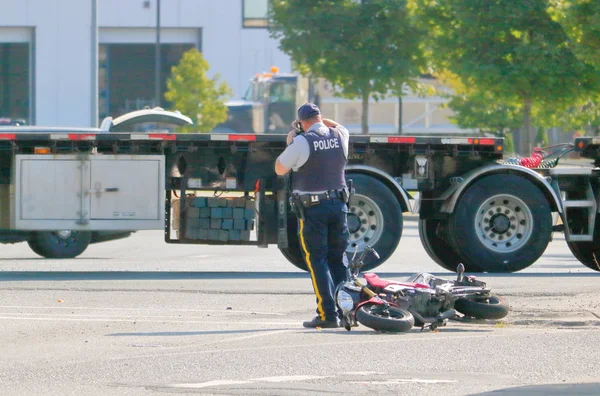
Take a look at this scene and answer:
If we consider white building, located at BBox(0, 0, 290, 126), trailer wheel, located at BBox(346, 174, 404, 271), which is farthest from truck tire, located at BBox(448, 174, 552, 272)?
white building, located at BBox(0, 0, 290, 126)

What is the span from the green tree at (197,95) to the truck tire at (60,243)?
2533 cm

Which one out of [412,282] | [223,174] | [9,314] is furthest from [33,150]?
[412,282]

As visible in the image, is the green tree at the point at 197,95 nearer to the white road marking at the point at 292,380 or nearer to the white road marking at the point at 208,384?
the white road marking at the point at 292,380

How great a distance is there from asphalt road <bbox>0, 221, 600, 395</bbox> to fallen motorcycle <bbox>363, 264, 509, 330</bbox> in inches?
5.2

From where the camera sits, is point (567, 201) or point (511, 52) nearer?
point (567, 201)

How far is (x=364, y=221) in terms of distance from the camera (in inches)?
579

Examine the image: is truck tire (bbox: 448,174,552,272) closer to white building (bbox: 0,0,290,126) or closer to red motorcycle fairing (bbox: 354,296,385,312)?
red motorcycle fairing (bbox: 354,296,385,312)

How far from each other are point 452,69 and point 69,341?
74.0 feet

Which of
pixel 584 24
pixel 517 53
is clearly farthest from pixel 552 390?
pixel 517 53

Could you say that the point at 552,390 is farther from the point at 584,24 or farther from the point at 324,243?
the point at 584,24

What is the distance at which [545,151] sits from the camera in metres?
16.0

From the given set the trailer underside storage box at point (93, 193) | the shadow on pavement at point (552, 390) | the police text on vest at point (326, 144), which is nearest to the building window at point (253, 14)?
the trailer underside storage box at point (93, 193)

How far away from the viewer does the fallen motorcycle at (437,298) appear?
9.80 m

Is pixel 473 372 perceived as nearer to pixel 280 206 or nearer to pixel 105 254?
pixel 280 206
